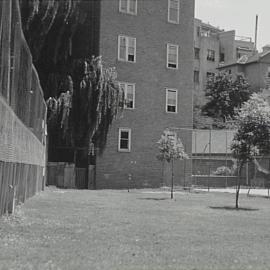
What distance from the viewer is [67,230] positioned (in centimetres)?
1328

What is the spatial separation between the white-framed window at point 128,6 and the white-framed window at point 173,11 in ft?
10.7

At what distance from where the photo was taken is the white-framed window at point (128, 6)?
45781mm

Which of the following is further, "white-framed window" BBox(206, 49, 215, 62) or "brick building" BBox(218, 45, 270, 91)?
"white-framed window" BBox(206, 49, 215, 62)

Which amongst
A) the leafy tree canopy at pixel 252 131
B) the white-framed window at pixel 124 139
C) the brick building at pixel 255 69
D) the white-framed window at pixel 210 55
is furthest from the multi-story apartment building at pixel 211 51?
the leafy tree canopy at pixel 252 131

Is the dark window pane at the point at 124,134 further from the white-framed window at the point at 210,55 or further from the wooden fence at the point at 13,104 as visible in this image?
the white-framed window at the point at 210,55

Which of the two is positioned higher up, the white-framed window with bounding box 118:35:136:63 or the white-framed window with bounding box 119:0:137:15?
the white-framed window with bounding box 119:0:137:15

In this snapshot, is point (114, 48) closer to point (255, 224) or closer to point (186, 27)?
point (186, 27)

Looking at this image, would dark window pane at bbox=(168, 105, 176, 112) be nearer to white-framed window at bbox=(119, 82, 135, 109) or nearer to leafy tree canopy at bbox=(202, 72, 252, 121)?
white-framed window at bbox=(119, 82, 135, 109)

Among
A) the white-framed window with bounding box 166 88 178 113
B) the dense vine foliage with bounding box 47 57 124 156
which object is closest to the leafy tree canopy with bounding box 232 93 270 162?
the dense vine foliage with bounding box 47 57 124 156

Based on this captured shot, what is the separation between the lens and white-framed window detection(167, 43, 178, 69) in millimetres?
47938

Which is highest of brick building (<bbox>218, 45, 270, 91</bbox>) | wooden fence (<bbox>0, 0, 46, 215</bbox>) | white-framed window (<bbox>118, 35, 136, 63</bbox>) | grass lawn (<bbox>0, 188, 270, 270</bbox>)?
brick building (<bbox>218, 45, 270, 91</bbox>)

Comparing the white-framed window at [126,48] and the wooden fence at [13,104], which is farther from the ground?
the white-framed window at [126,48]

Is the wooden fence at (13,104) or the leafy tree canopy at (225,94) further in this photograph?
the leafy tree canopy at (225,94)

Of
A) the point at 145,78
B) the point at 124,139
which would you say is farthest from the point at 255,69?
the point at 124,139
